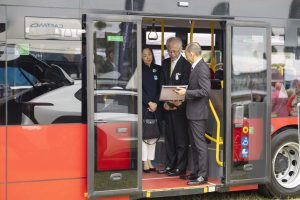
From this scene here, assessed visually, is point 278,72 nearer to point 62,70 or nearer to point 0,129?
point 62,70

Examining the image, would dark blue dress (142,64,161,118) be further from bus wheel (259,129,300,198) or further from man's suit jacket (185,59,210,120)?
bus wheel (259,129,300,198)

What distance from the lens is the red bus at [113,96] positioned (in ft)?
18.0

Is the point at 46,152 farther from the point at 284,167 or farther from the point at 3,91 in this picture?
the point at 284,167

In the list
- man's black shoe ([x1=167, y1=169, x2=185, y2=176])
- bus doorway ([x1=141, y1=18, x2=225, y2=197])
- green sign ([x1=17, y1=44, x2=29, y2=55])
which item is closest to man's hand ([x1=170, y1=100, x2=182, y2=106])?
bus doorway ([x1=141, y1=18, x2=225, y2=197])

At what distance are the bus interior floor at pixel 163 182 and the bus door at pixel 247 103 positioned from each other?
17.6 inches

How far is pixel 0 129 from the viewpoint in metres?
5.39

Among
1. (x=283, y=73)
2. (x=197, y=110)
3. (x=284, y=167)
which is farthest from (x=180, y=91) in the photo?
(x=284, y=167)

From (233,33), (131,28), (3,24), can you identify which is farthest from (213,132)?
(3,24)

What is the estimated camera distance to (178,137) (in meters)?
6.96

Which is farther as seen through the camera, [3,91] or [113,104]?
[113,104]

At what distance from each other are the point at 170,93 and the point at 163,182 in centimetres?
112

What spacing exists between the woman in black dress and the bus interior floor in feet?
0.89

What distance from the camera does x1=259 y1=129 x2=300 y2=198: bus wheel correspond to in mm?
6957

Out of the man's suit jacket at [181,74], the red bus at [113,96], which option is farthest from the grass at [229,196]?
the man's suit jacket at [181,74]
